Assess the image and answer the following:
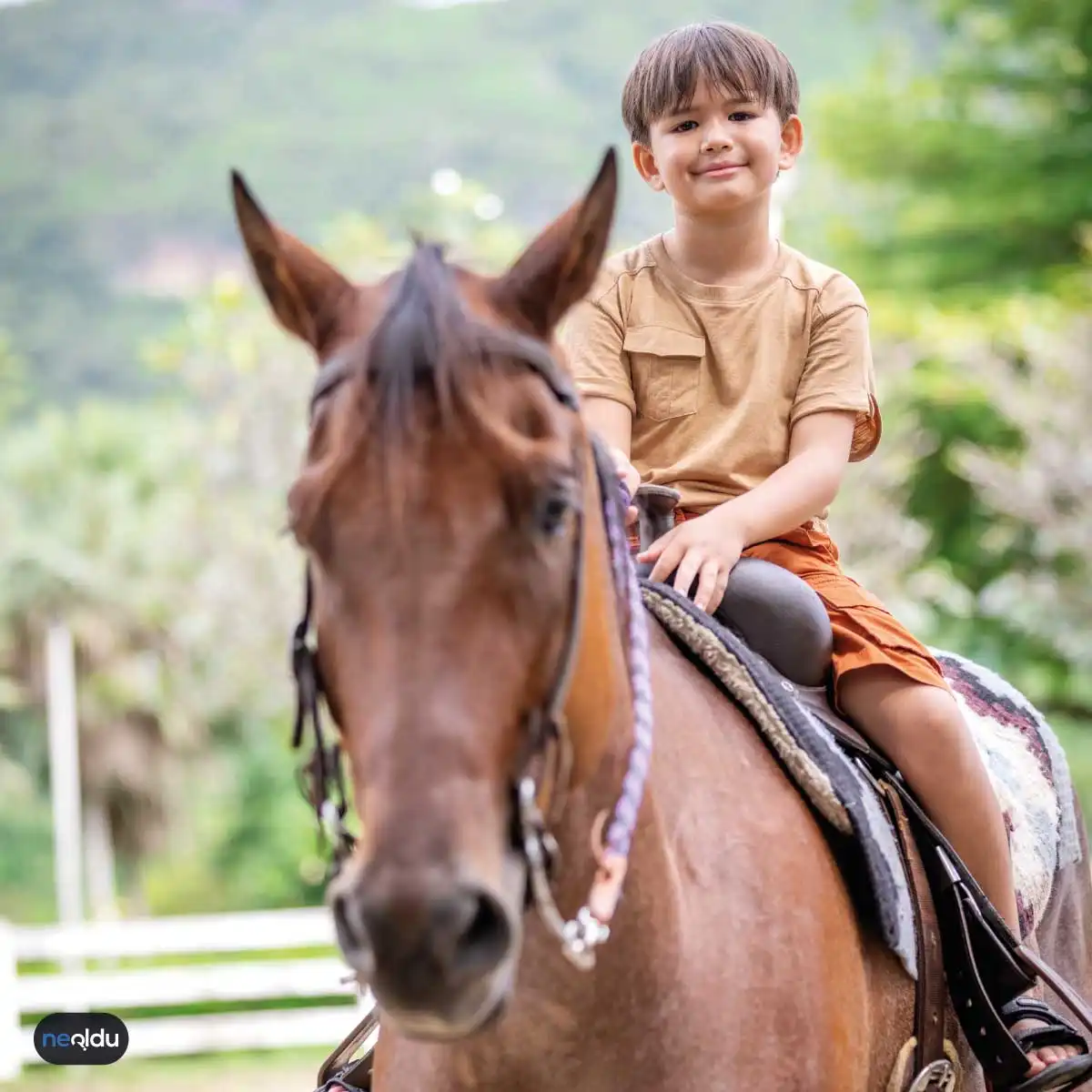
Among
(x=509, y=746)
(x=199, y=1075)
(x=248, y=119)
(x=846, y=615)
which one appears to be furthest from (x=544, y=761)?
(x=248, y=119)

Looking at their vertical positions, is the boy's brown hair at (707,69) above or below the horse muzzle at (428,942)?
above

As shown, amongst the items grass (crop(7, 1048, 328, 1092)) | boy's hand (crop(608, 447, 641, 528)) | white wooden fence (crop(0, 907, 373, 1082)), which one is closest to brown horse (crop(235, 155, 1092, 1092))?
boy's hand (crop(608, 447, 641, 528))

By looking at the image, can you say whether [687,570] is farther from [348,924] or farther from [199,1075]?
[199,1075]

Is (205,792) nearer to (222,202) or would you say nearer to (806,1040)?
(806,1040)

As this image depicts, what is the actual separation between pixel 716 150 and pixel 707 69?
0.48 feet

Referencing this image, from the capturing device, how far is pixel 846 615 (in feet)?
8.70

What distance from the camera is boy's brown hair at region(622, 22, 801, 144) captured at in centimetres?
262

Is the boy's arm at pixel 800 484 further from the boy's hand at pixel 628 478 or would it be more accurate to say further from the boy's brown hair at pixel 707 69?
the boy's brown hair at pixel 707 69

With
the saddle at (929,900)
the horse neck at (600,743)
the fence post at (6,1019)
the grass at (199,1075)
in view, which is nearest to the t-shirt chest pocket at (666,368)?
the saddle at (929,900)

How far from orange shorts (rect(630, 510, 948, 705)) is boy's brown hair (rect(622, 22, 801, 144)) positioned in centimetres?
79

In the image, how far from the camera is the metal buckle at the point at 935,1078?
7.79ft

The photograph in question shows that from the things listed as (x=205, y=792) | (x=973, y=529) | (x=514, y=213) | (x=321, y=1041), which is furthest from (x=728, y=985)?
(x=514, y=213)

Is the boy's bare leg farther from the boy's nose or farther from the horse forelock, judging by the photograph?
the horse forelock

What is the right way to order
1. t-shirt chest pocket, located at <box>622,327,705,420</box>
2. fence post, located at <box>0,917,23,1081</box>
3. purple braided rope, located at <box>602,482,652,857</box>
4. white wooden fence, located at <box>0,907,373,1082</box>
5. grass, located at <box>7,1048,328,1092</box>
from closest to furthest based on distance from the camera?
purple braided rope, located at <box>602,482,652,857</box>
t-shirt chest pocket, located at <box>622,327,705,420</box>
fence post, located at <box>0,917,23,1081</box>
grass, located at <box>7,1048,328,1092</box>
white wooden fence, located at <box>0,907,373,1082</box>
